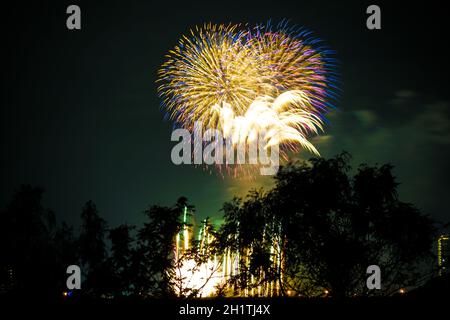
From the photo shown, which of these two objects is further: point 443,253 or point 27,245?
point 27,245

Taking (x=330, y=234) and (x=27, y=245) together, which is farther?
(x=27, y=245)

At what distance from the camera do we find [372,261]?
18.6 metres

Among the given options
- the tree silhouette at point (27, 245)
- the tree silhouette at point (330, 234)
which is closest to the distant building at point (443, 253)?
the tree silhouette at point (330, 234)

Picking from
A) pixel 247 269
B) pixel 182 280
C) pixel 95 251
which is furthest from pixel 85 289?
pixel 95 251

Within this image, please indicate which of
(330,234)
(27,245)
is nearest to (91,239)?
(27,245)

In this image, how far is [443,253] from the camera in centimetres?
1911

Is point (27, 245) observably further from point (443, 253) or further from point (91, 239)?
point (443, 253)

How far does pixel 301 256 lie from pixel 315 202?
7.69 ft

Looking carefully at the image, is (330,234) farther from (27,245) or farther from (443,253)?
(27,245)

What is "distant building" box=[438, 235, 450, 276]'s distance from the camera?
→ 18.6 m

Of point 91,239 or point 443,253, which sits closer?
point 443,253

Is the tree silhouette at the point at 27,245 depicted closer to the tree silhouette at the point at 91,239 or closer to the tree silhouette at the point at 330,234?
the tree silhouette at the point at 91,239

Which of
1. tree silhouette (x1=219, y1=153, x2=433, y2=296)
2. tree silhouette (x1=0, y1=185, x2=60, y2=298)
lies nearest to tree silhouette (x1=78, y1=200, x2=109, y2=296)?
tree silhouette (x1=0, y1=185, x2=60, y2=298)
